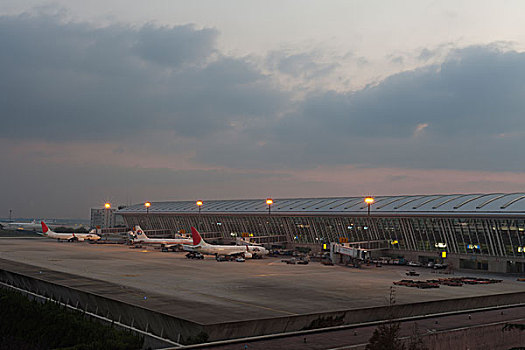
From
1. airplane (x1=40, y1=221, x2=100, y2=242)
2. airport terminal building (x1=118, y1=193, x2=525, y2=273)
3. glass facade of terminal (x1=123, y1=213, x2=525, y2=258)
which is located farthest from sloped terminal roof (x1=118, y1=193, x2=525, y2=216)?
airplane (x1=40, y1=221, x2=100, y2=242)

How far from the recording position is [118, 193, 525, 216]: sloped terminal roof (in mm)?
86500

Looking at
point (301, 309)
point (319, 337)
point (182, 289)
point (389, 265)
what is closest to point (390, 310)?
point (301, 309)

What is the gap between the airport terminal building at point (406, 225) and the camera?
3268 inches

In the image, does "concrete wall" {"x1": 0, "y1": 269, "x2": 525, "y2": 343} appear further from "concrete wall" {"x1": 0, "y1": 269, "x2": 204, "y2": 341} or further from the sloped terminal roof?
the sloped terminal roof

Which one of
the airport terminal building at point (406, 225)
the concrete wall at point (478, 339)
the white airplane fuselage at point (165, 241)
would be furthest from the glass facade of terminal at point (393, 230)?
the concrete wall at point (478, 339)

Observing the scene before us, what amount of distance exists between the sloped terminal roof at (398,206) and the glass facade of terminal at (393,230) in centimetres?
127

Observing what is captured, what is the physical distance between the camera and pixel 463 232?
87.9 m

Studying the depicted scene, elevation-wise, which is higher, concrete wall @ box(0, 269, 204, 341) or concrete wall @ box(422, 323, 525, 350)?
concrete wall @ box(0, 269, 204, 341)

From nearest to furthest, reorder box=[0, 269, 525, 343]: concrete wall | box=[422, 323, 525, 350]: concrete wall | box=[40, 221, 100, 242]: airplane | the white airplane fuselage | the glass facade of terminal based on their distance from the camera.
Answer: box=[422, 323, 525, 350]: concrete wall < box=[0, 269, 525, 343]: concrete wall < the glass facade of terminal < the white airplane fuselage < box=[40, 221, 100, 242]: airplane

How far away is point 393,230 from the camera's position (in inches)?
3991

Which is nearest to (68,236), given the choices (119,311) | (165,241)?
(165,241)

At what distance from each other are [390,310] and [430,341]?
7.61 m

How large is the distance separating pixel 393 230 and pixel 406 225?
3887mm

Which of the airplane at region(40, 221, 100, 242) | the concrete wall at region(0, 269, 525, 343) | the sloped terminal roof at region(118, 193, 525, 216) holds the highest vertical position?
the sloped terminal roof at region(118, 193, 525, 216)
